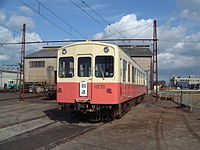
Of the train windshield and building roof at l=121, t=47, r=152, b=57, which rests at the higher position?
building roof at l=121, t=47, r=152, b=57

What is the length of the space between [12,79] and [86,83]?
6025cm

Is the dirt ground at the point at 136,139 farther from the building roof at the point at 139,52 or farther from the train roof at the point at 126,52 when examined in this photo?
the building roof at the point at 139,52

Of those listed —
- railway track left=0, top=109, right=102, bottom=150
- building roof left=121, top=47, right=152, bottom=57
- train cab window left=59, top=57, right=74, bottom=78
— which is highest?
building roof left=121, top=47, right=152, bottom=57

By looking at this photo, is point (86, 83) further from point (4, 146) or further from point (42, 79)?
point (42, 79)

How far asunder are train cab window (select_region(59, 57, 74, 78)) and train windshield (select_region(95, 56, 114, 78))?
1.10 m

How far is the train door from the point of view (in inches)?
360

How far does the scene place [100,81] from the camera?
9.13 meters

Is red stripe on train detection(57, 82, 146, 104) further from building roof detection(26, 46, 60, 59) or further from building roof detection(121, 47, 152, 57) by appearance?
building roof detection(26, 46, 60, 59)

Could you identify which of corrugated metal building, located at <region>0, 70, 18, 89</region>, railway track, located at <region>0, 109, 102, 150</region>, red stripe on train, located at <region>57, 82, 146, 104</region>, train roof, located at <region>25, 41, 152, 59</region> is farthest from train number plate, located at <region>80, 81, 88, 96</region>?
corrugated metal building, located at <region>0, 70, 18, 89</region>

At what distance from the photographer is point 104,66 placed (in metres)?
9.30

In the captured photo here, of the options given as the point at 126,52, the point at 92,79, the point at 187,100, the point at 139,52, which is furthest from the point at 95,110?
the point at 139,52

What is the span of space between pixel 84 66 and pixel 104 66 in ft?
2.73

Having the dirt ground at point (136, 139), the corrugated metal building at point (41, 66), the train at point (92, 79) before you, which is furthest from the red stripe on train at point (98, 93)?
the corrugated metal building at point (41, 66)

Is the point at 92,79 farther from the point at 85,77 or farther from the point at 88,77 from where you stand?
the point at 85,77
